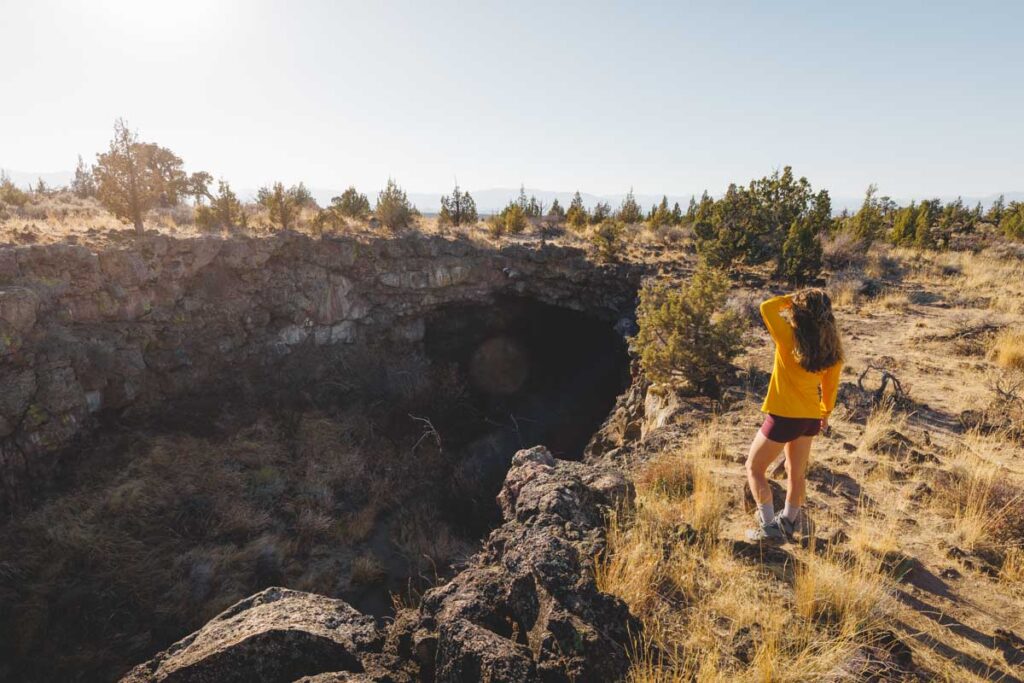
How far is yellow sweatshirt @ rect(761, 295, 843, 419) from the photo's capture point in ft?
11.1

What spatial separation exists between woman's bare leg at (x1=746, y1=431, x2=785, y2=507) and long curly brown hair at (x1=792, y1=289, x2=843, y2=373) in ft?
2.06

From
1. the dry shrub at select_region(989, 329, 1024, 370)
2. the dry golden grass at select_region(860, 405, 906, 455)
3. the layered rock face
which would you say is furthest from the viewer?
the layered rock face

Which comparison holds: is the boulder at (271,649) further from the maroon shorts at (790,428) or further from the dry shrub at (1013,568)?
the dry shrub at (1013,568)

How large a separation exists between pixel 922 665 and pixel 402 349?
48.8ft

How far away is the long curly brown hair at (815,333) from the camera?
3271 mm

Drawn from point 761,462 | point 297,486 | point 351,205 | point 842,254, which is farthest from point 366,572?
point 842,254

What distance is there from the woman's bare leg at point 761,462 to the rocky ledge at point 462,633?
1.36 metres

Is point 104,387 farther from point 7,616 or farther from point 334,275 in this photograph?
point 334,275

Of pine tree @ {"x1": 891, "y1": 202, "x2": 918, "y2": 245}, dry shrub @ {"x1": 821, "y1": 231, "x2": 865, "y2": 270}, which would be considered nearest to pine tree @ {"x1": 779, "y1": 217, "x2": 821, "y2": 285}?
dry shrub @ {"x1": 821, "y1": 231, "x2": 865, "y2": 270}

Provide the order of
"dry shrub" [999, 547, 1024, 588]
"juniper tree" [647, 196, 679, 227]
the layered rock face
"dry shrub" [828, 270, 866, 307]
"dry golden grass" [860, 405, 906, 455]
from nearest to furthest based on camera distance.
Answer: "dry shrub" [999, 547, 1024, 588]
"dry golden grass" [860, 405, 906, 455]
the layered rock face
"dry shrub" [828, 270, 866, 307]
"juniper tree" [647, 196, 679, 227]

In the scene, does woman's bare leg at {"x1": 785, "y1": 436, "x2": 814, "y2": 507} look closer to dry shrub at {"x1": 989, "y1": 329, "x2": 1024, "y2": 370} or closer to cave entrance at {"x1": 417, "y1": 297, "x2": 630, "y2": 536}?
dry shrub at {"x1": 989, "y1": 329, "x2": 1024, "y2": 370}

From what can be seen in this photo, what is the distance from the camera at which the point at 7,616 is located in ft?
24.6

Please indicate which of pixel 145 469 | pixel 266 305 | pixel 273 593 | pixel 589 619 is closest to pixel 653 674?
pixel 589 619

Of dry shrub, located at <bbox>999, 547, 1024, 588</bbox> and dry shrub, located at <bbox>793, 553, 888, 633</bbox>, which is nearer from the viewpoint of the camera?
dry shrub, located at <bbox>793, 553, 888, 633</bbox>
